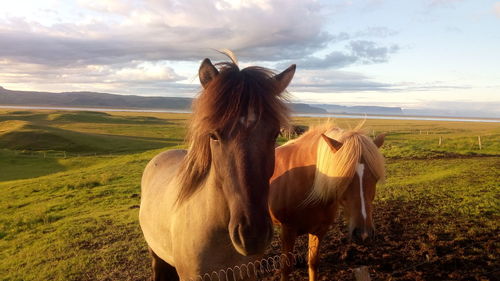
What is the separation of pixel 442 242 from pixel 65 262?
25.6 feet

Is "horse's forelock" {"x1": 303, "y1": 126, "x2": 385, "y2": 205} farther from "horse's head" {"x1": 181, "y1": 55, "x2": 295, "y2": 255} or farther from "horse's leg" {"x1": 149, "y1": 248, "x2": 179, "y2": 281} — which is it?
"horse's leg" {"x1": 149, "y1": 248, "x2": 179, "y2": 281}

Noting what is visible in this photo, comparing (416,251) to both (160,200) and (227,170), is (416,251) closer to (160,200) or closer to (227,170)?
(160,200)

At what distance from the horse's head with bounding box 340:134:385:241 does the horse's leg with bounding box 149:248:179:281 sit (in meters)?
2.44

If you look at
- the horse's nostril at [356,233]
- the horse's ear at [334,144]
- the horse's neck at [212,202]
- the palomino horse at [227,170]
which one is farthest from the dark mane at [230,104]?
the horse's nostril at [356,233]

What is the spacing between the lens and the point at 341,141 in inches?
164

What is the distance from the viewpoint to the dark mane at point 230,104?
2100 mm

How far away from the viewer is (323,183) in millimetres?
4055

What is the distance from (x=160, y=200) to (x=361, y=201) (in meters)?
2.26

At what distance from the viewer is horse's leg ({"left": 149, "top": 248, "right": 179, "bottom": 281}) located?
14.2 feet

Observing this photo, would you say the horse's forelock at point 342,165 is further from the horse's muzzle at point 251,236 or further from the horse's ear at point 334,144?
the horse's muzzle at point 251,236

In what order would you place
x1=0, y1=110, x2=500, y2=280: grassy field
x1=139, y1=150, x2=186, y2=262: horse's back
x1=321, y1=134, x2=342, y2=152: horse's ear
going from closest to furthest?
x1=139, y1=150, x2=186, y2=262: horse's back < x1=321, y1=134, x2=342, y2=152: horse's ear < x1=0, y1=110, x2=500, y2=280: grassy field

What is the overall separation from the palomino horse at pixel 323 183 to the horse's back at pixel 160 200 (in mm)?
1462

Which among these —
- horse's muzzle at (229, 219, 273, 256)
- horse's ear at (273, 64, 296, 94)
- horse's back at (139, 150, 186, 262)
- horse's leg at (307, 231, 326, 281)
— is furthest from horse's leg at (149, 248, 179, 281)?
horse's ear at (273, 64, 296, 94)

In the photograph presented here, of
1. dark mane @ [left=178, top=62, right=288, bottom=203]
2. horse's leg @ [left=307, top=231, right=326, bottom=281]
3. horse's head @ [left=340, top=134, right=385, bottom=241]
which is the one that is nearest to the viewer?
dark mane @ [left=178, top=62, right=288, bottom=203]
